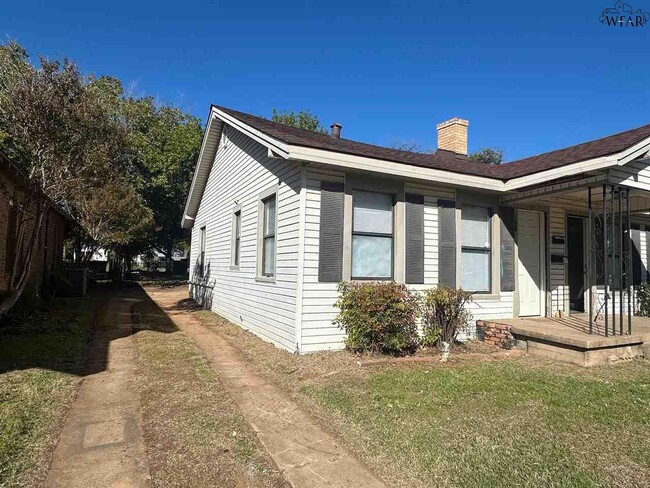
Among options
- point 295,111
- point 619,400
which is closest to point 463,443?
point 619,400

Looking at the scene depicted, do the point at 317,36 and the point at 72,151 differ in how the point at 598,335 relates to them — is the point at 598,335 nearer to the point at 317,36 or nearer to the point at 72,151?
the point at 72,151

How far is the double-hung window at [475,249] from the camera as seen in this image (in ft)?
25.6

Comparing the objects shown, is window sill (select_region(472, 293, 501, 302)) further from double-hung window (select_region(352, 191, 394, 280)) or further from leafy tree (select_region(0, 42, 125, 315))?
leafy tree (select_region(0, 42, 125, 315))

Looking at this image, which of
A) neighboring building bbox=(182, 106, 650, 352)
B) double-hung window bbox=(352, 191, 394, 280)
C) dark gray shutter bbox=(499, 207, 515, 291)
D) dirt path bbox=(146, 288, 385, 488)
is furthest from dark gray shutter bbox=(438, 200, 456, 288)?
dirt path bbox=(146, 288, 385, 488)

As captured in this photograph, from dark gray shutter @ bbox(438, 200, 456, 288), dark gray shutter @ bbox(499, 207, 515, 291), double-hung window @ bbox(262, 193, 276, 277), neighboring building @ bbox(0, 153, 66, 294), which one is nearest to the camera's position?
dark gray shutter @ bbox(438, 200, 456, 288)

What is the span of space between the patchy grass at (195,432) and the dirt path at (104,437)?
11cm

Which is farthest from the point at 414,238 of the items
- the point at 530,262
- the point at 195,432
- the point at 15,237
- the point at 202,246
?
Answer: the point at 15,237

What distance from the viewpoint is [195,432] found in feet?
11.5

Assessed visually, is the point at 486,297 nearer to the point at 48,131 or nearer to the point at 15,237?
the point at 48,131

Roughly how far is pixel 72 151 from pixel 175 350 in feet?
14.6

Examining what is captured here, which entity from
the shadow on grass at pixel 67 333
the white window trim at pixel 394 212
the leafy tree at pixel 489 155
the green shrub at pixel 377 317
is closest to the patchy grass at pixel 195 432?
the shadow on grass at pixel 67 333

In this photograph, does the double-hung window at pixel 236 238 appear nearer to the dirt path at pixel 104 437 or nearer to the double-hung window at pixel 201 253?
the double-hung window at pixel 201 253

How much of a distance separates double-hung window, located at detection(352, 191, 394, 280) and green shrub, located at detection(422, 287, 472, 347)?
2.73 ft

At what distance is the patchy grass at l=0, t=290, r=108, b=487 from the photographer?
294 cm
